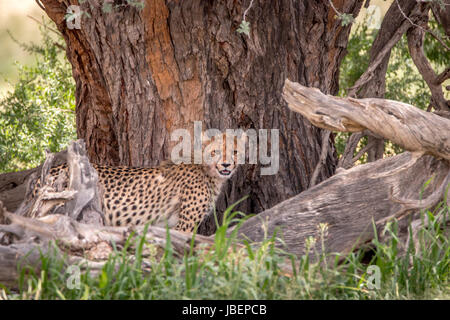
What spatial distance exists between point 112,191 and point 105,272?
5.87ft

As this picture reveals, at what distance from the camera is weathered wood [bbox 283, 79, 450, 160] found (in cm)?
379

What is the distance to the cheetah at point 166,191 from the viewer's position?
4980 mm

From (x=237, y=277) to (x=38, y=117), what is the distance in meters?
4.96

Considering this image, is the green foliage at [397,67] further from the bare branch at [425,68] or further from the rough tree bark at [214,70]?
the rough tree bark at [214,70]

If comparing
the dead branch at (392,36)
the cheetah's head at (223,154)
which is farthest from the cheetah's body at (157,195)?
the dead branch at (392,36)

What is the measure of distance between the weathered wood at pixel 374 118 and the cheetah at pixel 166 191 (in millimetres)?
1343

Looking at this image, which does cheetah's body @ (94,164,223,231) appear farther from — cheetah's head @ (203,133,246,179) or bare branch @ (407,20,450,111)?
bare branch @ (407,20,450,111)

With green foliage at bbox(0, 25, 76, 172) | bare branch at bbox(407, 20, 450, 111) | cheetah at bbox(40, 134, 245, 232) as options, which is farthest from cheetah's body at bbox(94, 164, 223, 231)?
green foliage at bbox(0, 25, 76, 172)

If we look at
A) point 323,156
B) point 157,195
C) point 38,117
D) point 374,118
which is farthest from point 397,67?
point 374,118

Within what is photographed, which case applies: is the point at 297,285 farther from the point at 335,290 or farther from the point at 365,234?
the point at 365,234

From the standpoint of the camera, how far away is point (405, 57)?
8797 millimetres

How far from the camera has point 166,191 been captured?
16.9 ft

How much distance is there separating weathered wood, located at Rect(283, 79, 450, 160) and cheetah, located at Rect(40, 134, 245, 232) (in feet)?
4.41
